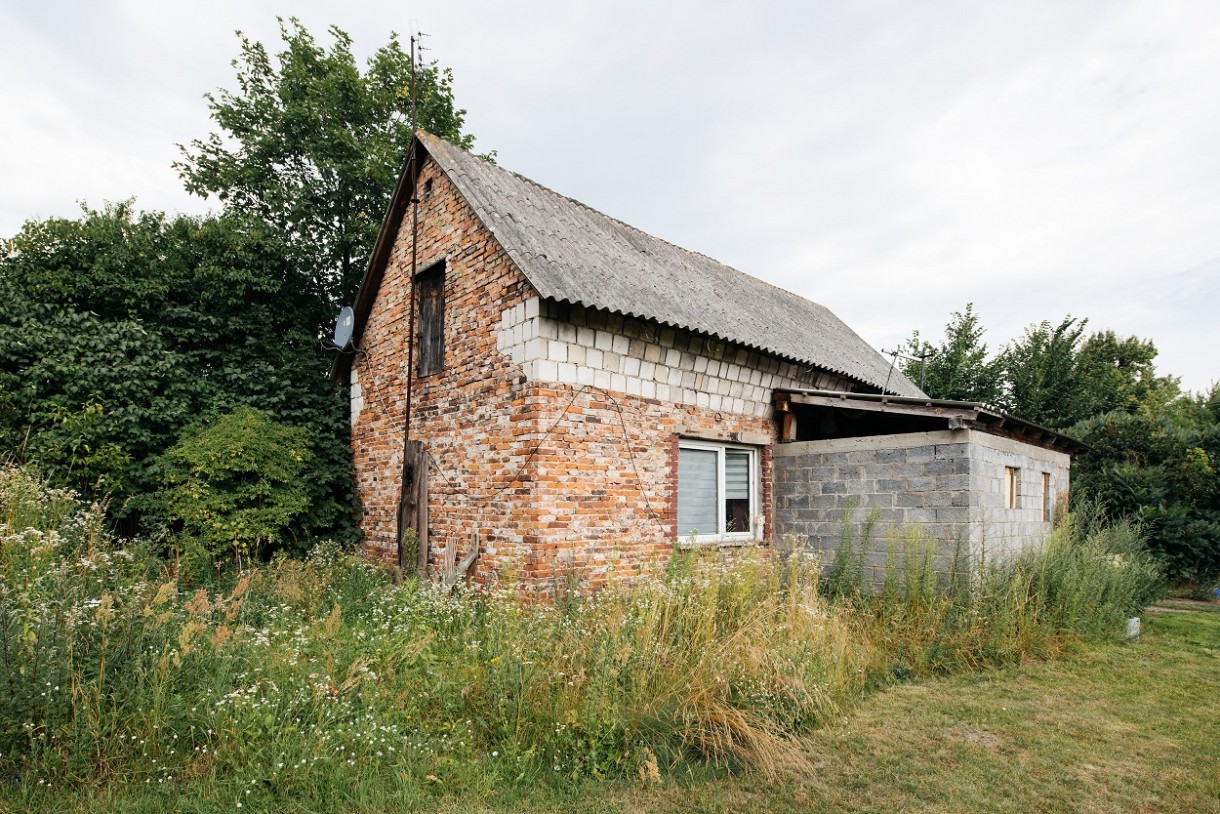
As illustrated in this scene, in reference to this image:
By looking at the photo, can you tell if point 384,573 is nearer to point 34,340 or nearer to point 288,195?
point 34,340

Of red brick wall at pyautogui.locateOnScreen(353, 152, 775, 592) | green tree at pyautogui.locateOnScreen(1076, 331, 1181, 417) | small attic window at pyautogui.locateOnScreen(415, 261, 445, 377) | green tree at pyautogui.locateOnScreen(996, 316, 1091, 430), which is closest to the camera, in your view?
red brick wall at pyautogui.locateOnScreen(353, 152, 775, 592)

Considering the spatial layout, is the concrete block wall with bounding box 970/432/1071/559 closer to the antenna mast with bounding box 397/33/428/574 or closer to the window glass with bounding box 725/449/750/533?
the window glass with bounding box 725/449/750/533

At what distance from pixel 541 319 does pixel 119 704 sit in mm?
4758

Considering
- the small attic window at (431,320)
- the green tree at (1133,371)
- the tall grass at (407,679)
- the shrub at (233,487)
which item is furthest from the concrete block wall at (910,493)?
the green tree at (1133,371)

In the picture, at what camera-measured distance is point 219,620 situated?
5773 millimetres

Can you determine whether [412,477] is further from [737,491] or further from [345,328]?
[737,491]

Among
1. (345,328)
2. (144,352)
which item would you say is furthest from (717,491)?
(144,352)

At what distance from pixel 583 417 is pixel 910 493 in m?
4.32

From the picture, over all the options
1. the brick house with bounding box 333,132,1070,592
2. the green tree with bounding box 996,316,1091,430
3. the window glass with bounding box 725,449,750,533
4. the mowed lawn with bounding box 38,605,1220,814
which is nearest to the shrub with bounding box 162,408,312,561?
the brick house with bounding box 333,132,1070,592

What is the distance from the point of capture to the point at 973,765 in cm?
418

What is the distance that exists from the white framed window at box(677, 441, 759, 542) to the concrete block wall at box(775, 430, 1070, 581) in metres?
0.49

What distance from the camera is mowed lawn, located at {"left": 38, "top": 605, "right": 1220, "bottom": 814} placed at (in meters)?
3.56

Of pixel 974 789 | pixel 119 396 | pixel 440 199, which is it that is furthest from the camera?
pixel 440 199

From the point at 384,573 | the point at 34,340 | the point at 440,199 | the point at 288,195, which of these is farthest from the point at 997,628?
the point at 288,195
